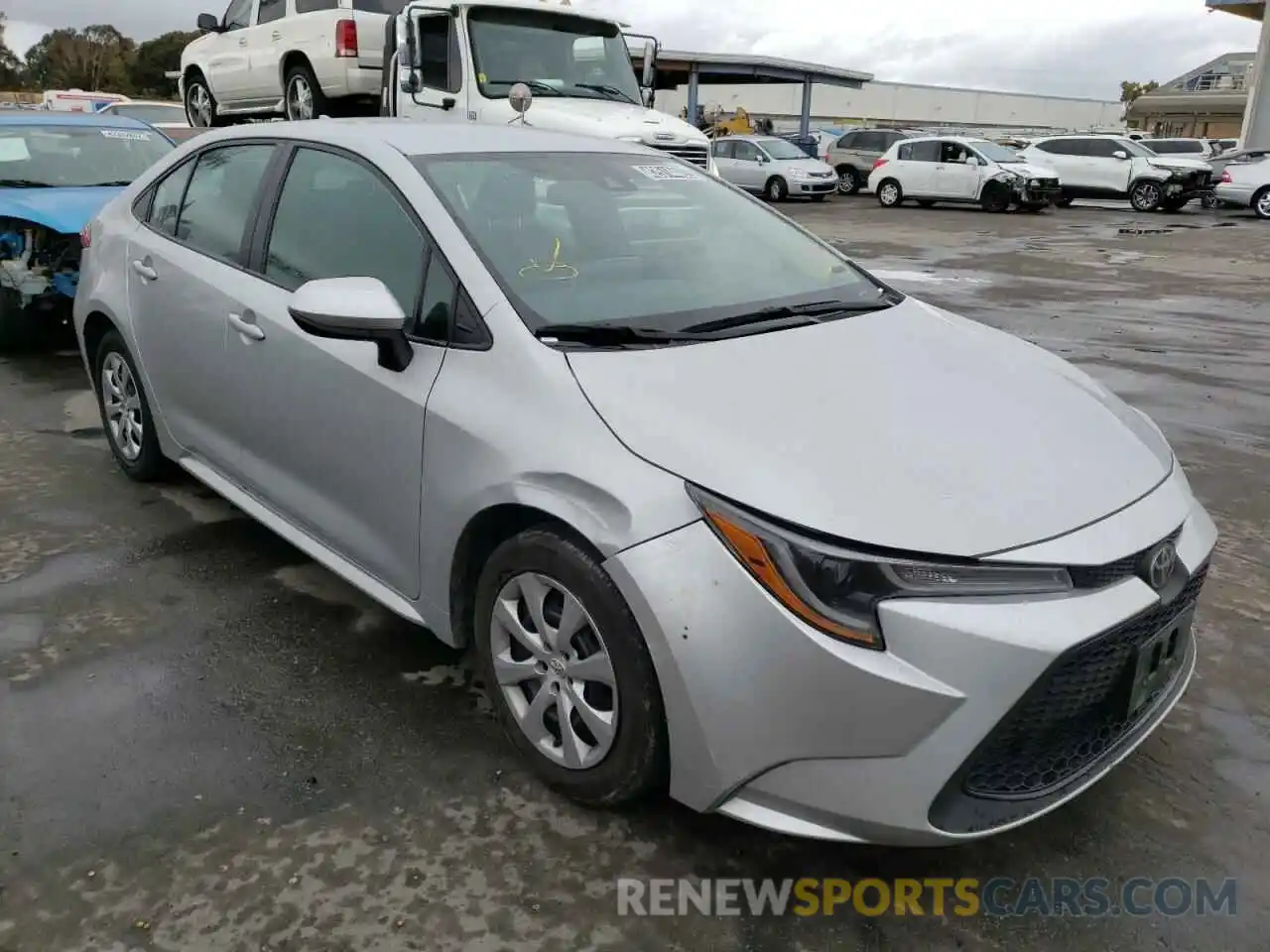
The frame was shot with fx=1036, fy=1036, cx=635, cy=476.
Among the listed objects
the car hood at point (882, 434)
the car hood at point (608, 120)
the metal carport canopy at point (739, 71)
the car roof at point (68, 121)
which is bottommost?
the car hood at point (882, 434)

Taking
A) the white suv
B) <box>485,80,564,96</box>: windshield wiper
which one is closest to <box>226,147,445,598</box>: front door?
<box>485,80,564,96</box>: windshield wiper

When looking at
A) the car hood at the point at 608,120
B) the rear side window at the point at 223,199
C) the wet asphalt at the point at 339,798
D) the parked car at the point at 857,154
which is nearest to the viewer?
the wet asphalt at the point at 339,798

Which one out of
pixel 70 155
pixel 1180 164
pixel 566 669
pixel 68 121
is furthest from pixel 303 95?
pixel 1180 164

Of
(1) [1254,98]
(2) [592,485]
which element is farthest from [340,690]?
(1) [1254,98]

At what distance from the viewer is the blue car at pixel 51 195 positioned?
257 inches

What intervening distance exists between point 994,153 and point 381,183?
76.6 ft

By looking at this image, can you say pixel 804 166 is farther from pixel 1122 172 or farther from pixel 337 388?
pixel 337 388

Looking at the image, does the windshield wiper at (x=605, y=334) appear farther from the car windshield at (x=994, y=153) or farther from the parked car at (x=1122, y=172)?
the parked car at (x=1122, y=172)

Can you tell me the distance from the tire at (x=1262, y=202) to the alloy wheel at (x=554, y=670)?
24448 millimetres

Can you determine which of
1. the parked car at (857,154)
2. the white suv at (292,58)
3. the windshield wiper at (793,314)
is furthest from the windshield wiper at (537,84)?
the parked car at (857,154)

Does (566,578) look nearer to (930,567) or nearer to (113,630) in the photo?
(930,567)

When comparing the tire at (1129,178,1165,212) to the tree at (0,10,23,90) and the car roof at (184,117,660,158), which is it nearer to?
the car roof at (184,117,660,158)

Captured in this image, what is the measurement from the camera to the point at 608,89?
943 cm

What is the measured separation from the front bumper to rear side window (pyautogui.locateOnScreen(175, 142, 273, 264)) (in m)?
2.27
